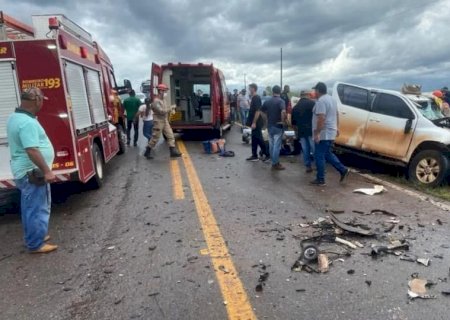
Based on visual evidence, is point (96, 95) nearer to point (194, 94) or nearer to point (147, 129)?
point (147, 129)

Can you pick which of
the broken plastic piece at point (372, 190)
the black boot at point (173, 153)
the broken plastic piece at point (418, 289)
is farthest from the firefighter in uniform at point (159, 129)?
the broken plastic piece at point (418, 289)

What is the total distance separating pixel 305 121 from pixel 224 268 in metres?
5.41

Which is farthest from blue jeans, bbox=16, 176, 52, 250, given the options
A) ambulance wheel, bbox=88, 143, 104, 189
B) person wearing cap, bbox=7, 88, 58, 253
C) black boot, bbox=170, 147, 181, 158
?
black boot, bbox=170, 147, 181, 158

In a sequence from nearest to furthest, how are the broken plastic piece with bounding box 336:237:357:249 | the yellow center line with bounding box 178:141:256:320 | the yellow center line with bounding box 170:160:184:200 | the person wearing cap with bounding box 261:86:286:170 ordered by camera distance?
the yellow center line with bounding box 178:141:256:320, the broken plastic piece with bounding box 336:237:357:249, the yellow center line with bounding box 170:160:184:200, the person wearing cap with bounding box 261:86:286:170

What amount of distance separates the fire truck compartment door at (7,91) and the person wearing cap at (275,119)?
5296 millimetres

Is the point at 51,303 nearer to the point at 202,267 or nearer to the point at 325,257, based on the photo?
the point at 202,267

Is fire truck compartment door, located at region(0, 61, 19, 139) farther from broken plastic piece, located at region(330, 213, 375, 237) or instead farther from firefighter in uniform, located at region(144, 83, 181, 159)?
firefighter in uniform, located at region(144, 83, 181, 159)

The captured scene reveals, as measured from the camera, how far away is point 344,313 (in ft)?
10.6

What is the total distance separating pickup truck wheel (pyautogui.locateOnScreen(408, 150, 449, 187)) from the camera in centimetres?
752

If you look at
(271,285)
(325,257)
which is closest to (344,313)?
(271,285)

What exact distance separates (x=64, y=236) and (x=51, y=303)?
5.91 feet

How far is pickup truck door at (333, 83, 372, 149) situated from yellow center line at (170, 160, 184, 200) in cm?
390

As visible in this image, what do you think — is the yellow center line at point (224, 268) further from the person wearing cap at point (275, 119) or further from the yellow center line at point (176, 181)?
the person wearing cap at point (275, 119)

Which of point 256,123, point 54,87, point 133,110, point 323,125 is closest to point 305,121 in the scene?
point 323,125
